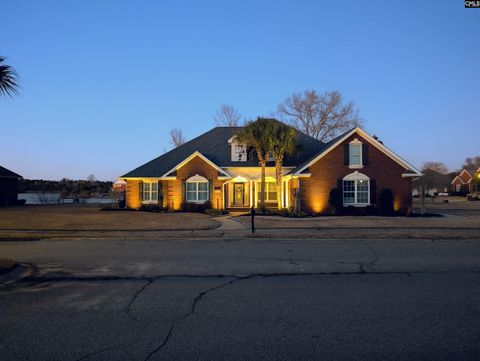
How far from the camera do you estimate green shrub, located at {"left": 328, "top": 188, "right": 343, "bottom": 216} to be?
2581 cm

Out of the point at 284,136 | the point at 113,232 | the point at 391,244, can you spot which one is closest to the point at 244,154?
the point at 284,136

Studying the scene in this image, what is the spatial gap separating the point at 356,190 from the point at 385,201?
2.15 metres

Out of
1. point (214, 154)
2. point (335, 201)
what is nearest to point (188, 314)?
point (335, 201)

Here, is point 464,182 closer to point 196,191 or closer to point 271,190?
point 271,190

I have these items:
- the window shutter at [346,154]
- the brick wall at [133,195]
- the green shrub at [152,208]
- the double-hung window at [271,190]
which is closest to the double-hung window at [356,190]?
the window shutter at [346,154]

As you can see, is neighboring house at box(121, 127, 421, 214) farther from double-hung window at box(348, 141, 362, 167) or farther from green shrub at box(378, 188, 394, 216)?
green shrub at box(378, 188, 394, 216)

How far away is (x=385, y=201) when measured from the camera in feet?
84.8

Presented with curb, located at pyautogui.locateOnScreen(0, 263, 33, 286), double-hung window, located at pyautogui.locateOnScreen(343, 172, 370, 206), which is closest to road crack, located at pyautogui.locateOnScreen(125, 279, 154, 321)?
curb, located at pyautogui.locateOnScreen(0, 263, 33, 286)

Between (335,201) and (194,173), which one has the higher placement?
(194,173)

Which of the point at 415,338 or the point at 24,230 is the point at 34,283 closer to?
the point at 415,338

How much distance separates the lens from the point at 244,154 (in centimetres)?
3181

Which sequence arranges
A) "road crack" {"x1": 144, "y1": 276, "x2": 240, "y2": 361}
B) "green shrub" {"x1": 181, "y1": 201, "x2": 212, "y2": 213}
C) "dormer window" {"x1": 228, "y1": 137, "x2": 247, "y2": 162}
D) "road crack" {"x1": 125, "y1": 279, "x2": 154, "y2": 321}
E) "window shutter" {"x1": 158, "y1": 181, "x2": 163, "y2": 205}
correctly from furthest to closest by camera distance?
"dormer window" {"x1": 228, "y1": 137, "x2": 247, "y2": 162} → "window shutter" {"x1": 158, "y1": 181, "x2": 163, "y2": 205} → "green shrub" {"x1": 181, "y1": 201, "x2": 212, "y2": 213} → "road crack" {"x1": 125, "y1": 279, "x2": 154, "y2": 321} → "road crack" {"x1": 144, "y1": 276, "x2": 240, "y2": 361}

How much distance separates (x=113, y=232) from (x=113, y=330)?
1233cm

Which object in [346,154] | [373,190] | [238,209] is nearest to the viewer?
[373,190]
